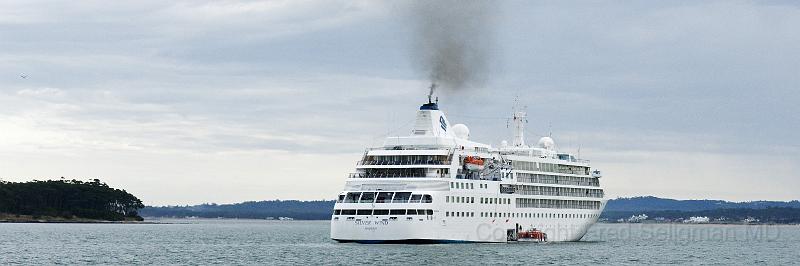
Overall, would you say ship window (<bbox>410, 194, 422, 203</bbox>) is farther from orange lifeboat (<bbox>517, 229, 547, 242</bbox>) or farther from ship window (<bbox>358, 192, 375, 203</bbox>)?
orange lifeboat (<bbox>517, 229, 547, 242</bbox>)

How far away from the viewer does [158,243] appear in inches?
5037

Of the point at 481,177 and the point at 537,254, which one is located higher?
the point at 481,177

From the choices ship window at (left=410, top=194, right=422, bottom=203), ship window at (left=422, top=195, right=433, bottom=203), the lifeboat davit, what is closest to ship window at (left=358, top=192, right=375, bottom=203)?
ship window at (left=410, top=194, right=422, bottom=203)

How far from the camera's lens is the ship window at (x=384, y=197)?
333 ft

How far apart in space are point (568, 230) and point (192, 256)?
4217cm

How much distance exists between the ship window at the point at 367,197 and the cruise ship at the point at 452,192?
0.08m

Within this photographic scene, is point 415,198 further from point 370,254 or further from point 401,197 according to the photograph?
point 370,254

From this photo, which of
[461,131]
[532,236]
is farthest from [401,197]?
[532,236]

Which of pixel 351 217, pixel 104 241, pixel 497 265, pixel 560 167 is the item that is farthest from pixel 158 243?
pixel 497 265

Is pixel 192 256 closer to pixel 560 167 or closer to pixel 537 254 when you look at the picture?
pixel 537 254

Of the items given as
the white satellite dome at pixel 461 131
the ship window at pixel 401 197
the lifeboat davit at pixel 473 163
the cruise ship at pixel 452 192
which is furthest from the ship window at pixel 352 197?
the white satellite dome at pixel 461 131

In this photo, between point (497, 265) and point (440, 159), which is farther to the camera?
point (440, 159)

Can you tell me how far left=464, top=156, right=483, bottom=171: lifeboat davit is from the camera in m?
109

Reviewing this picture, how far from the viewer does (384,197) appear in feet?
334
